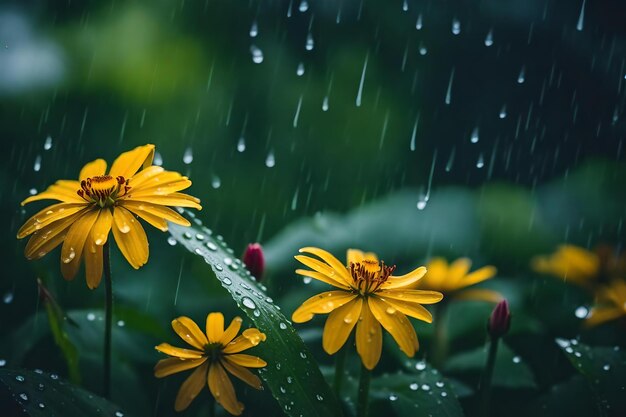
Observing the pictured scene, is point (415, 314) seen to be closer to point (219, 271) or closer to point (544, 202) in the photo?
point (219, 271)

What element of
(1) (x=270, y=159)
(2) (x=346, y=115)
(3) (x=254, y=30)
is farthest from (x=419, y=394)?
(3) (x=254, y=30)

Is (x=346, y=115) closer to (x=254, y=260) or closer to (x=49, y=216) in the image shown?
(x=254, y=260)

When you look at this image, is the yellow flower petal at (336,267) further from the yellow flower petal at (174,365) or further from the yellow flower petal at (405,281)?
the yellow flower petal at (174,365)

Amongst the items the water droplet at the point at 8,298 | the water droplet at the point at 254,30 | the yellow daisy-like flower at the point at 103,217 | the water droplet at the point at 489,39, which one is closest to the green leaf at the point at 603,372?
the yellow daisy-like flower at the point at 103,217

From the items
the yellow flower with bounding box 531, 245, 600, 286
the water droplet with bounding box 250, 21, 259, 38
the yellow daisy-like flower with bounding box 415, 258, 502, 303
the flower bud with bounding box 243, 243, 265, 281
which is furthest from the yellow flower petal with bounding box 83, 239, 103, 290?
the water droplet with bounding box 250, 21, 259, 38

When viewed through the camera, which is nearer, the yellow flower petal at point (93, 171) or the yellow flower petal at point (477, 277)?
the yellow flower petal at point (93, 171)
